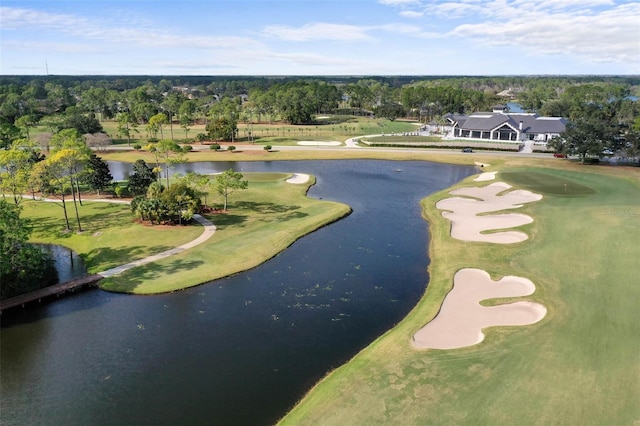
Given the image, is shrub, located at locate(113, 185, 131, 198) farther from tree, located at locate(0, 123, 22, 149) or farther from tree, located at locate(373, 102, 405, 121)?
tree, located at locate(373, 102, 405, 121)

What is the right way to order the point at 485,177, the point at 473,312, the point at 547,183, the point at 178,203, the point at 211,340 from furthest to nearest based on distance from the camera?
the point at 485,177 < the point at 547,183 < the point at 178,203 < the point at 473,312 < the point at 211,340

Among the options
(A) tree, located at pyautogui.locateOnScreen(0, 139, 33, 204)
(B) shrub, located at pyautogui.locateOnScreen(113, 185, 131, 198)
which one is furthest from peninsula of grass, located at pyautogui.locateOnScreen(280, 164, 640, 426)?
(B) shrub, located at pyautogui.locateOnScreen(113, 185, 131, 198)

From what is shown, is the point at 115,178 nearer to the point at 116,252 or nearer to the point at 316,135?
the point at 116,252

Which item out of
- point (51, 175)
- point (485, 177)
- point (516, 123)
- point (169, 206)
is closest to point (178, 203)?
point (169, 206)

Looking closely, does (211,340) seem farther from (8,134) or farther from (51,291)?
(8,134)

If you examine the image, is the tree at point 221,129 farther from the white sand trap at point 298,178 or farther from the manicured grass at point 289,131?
the white sand trap at point 298,178

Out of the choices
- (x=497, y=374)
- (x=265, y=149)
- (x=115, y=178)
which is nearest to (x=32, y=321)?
(x=497, y=374)
